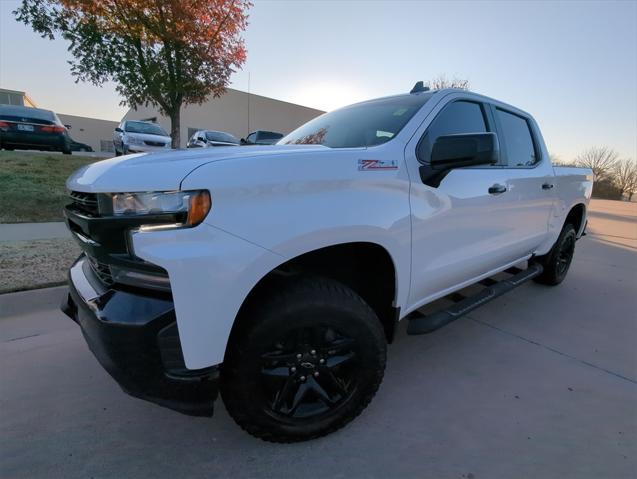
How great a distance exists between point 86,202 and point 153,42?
945 centimetres

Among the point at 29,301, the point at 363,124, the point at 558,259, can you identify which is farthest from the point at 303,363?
the point at 558,259

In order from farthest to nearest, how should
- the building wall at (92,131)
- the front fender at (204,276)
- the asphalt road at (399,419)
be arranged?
the building wall at (92,131), the asphalt road at (399,419), the front fender at (204,276)

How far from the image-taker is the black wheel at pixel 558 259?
429cm

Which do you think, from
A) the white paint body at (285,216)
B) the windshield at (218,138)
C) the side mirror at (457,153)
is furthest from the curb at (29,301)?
the windshield at (218,138)

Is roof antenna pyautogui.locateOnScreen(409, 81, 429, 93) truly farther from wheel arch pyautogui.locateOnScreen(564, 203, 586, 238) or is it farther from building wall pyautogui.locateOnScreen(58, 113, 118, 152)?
building wall pyautogui.locateOnScreen(58, 113, 118, 152)

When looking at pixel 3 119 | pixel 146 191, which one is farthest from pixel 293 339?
pixel 3 119

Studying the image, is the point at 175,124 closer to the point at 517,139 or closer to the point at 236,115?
the point at 517,139

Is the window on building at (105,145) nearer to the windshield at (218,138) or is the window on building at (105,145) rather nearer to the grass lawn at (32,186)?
the windshield at (218,138)

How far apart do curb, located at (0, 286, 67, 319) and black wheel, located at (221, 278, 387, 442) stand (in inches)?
92.7

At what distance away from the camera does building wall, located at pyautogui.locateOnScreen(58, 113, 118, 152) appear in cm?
3966

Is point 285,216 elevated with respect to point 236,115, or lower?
lower

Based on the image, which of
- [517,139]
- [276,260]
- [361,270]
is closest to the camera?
[276,260]

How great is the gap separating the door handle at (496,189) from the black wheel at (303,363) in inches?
55.7

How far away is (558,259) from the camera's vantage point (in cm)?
445
